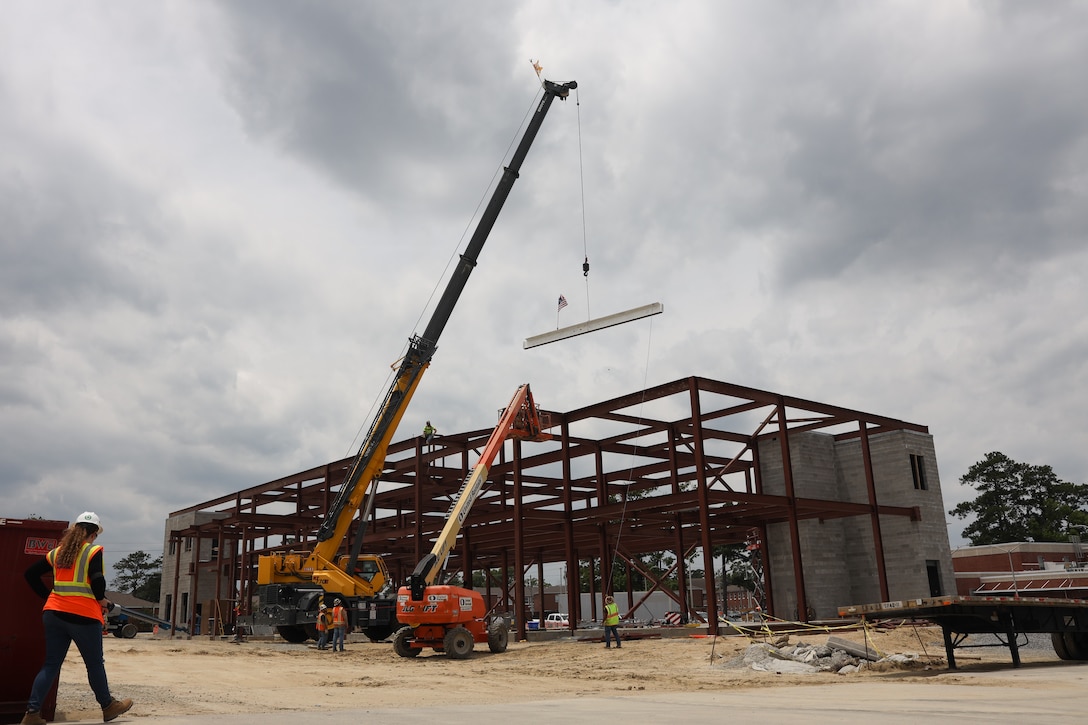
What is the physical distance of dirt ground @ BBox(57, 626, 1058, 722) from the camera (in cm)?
1063

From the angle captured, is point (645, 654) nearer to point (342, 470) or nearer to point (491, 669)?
point (491, 669)

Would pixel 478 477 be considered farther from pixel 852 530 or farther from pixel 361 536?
pixel 852 530

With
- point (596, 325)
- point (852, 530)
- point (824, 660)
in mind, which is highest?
point (596, 325)

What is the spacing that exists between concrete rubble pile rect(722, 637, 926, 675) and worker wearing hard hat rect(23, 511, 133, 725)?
39.7ft

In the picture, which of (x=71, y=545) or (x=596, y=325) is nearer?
(x=71, y=545)

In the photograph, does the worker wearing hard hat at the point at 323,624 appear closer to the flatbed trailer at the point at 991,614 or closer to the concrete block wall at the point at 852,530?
the concrete block wall at the point at 852,530

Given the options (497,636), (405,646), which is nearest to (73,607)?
(405,646)

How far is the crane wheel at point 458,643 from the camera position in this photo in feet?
68.3

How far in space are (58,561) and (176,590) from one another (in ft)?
170

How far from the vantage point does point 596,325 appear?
2447cm

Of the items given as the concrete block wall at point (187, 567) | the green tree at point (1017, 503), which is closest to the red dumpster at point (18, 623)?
the concrete block wall at point (187, 567)

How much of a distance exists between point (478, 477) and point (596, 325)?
580 cm

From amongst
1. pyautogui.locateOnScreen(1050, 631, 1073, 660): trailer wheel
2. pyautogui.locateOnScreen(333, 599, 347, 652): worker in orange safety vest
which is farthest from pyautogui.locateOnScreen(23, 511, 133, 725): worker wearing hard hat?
pyautogui.locateOnScreen(333, 599, 347, 652): worker in orange safety vest

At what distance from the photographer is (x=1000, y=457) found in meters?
78.4
